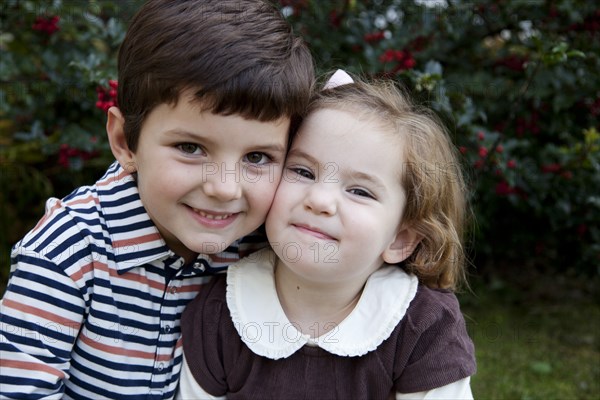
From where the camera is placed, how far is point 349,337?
185cm

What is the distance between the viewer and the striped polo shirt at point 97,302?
1.72 m

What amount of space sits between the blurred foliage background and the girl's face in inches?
30.3

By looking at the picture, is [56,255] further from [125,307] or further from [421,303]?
[421,303]

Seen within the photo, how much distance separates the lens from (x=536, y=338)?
319cm

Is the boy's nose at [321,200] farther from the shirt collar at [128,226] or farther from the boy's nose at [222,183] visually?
the shirt collar at [128,226]

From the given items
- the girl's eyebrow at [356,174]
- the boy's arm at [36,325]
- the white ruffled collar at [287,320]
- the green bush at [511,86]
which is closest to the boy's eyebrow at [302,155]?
the girl's eyebrow at [356,174]

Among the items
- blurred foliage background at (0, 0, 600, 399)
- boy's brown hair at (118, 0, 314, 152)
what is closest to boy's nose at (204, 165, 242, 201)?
boy's brown hair at (118, 0, 314, 152)

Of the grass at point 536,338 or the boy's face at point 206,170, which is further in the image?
the grass at point 536,338

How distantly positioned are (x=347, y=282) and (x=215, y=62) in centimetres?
73

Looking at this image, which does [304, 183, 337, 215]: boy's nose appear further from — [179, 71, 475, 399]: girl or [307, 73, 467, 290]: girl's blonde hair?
[307, 73, 467, 290]: girl's blonde hair

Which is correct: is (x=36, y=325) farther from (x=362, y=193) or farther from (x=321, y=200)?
(x=362, y=193)

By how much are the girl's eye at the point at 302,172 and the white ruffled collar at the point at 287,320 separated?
328mm

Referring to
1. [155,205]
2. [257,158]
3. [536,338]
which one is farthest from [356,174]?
[536,338]

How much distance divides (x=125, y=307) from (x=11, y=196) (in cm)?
215
